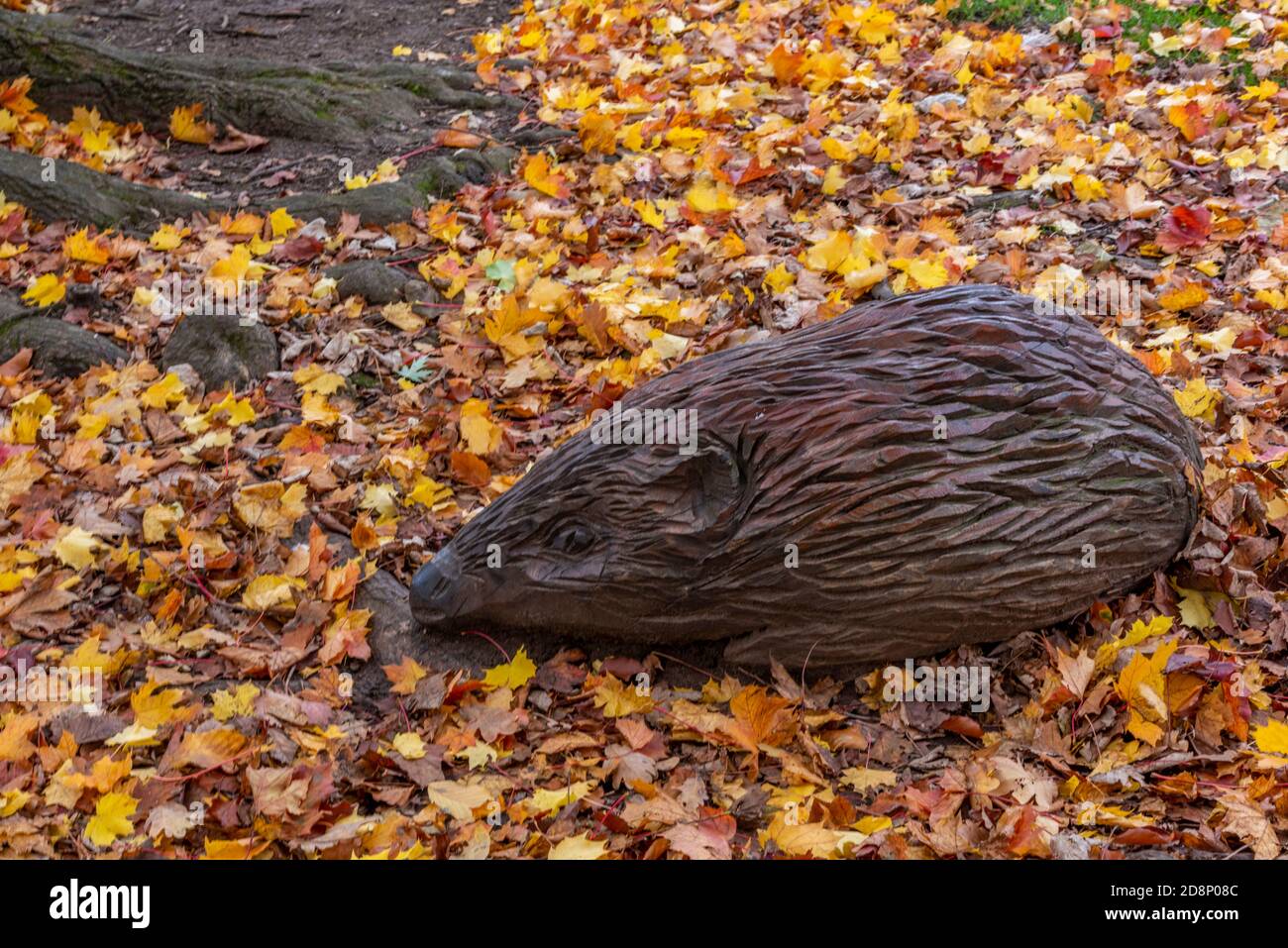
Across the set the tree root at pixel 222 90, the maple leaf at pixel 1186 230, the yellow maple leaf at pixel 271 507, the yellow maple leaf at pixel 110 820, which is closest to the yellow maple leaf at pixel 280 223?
the tree root at pixel 222 90

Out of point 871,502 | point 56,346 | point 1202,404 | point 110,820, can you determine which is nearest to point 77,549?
point 110,820

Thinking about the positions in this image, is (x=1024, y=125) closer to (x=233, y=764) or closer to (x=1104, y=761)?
(x=1104, y=761)

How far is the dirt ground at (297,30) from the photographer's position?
760 centimetres

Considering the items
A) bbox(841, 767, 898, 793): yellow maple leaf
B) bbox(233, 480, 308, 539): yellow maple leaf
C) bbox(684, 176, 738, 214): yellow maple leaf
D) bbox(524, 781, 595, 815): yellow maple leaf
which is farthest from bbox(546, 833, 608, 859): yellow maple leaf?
bbox(684, 176, 738, 214): yellow maple leaf

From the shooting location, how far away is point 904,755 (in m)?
3.40

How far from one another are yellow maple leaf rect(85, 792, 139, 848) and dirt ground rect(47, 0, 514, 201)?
4968 mm

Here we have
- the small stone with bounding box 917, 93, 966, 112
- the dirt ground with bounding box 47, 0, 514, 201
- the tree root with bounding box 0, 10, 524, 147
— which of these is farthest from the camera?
the dirt ground with bounding box 47, 0, 514, 201

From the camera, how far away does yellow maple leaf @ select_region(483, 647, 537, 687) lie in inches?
146

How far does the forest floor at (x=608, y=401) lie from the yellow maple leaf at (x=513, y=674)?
4 centimetres

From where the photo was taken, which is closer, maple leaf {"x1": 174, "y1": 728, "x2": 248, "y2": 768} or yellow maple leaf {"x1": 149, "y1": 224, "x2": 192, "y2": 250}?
maple leaf {"x1": 174, "y1": 728, "x2": 248, "y2": 768}

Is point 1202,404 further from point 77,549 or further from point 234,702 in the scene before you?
point 77,549

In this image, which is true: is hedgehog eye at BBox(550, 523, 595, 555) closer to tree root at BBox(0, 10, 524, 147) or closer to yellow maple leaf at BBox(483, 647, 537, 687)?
yellow maple leaf at BBox(483, 647, 537, 687)

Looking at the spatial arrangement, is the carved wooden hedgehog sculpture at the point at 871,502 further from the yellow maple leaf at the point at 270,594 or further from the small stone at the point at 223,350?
the small stone at the point at 223,350

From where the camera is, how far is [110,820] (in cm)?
318
